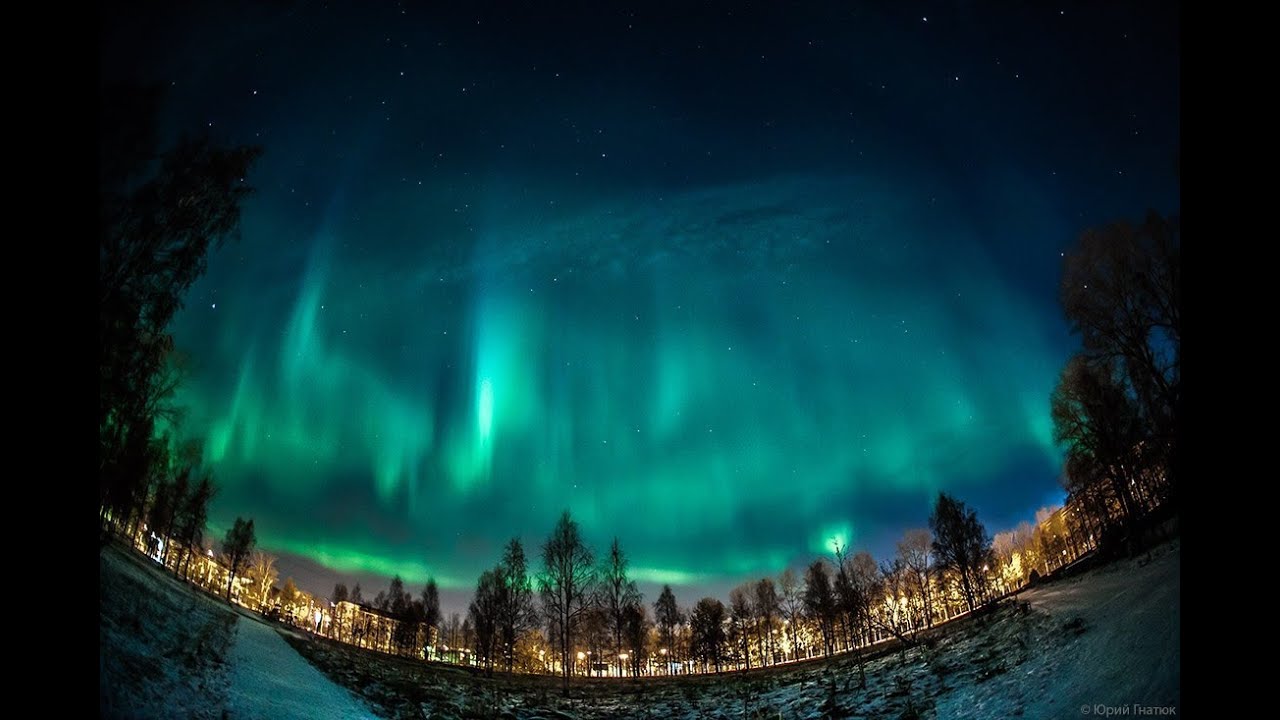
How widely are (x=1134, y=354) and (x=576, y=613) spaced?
33836 mm

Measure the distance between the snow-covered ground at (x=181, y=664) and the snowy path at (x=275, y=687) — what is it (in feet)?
0.10

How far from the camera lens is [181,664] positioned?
29.3 feet

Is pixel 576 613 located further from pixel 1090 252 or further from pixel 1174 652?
pixel 1090 252

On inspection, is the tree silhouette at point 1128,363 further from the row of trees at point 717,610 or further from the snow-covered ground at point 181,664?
the snow-covered ground at point 181,664

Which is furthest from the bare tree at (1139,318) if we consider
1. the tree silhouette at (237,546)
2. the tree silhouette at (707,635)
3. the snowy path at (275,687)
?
the tree silhouette at (707,635)

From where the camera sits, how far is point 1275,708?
3650 mm

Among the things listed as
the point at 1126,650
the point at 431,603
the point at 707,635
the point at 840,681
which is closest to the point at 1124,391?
the point at 1126,650

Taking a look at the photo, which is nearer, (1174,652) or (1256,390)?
(1256,390)

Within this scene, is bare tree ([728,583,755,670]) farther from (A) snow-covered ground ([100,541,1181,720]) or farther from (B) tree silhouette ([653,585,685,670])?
(A) snow-covered ground ([100,541,1181,720])

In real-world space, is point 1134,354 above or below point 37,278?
above

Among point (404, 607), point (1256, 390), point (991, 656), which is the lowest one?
point (404, 607)

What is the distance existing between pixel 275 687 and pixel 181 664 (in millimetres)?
2972

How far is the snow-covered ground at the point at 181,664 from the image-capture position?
762 centimetres

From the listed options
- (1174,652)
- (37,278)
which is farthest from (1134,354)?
(37,278)
